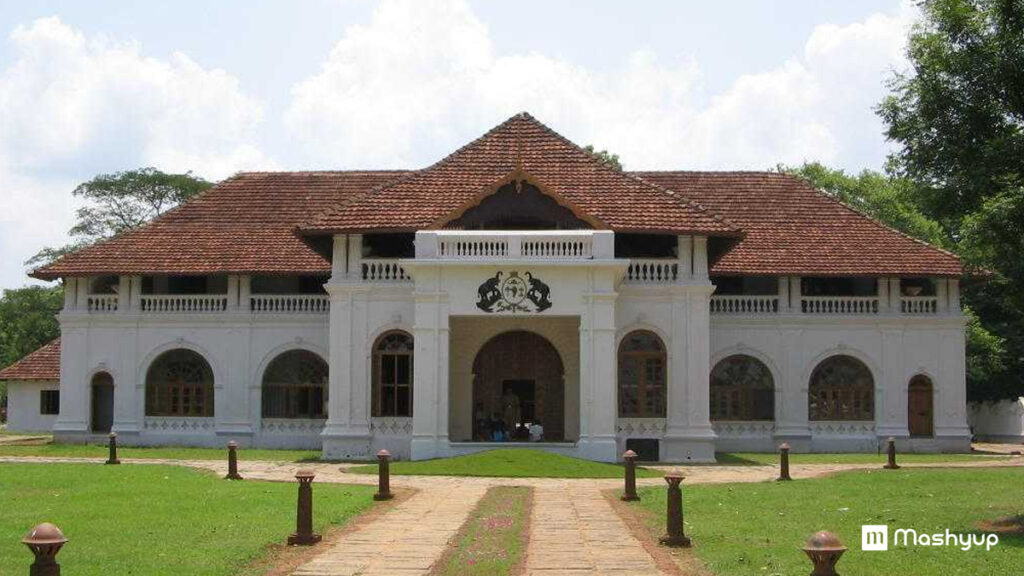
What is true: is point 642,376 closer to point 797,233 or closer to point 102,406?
point 797,233

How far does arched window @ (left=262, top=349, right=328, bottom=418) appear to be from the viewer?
3556cm

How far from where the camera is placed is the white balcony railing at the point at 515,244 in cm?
2884

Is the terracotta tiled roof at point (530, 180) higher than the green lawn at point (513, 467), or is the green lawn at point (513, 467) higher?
the terracotta tiled roof at point (530, 180)

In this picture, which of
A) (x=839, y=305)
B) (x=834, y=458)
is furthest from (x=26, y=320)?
(x=834, y=458)

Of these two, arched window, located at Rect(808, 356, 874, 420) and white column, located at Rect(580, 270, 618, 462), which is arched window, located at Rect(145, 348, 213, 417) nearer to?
white column, located at Rect(580, 270, 618, 462)

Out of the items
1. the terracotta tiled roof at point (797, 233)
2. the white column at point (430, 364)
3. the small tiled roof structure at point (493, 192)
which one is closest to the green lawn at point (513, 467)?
the white column at point (430, 364)

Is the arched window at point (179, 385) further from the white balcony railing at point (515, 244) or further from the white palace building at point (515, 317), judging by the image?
the white balcony railing at point (515, 244)

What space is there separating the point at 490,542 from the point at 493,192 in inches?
606

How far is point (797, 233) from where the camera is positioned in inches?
1444

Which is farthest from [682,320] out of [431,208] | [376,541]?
[376,541]

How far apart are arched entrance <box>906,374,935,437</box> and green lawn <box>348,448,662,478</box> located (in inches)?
470

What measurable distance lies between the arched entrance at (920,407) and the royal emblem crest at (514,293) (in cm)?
1284

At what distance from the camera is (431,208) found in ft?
102

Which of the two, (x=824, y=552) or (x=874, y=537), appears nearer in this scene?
(x=824, y=552)
